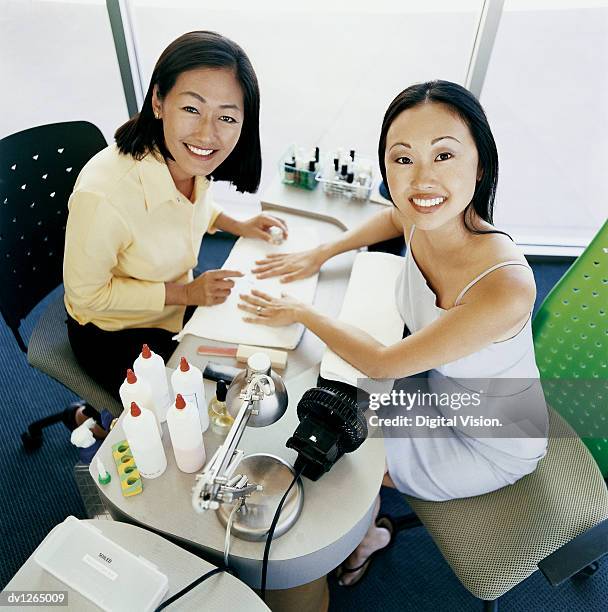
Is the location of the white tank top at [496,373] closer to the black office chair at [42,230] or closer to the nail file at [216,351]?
the nail file at [216,351]

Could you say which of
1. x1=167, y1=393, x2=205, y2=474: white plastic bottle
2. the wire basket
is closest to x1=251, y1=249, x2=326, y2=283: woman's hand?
the wire basket

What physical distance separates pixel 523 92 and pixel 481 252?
1.91 m

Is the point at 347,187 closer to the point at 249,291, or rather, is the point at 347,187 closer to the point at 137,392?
the point at 249,291

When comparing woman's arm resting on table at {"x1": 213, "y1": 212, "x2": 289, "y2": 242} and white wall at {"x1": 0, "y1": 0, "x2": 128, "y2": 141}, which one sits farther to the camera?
white wall at {"x1": 0, "y1": 0, "x2": 128, "y2": 141}

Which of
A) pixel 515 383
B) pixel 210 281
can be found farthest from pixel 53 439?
pixel 515 383

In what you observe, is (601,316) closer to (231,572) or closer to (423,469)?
(423,469)

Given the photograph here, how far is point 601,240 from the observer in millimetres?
1301

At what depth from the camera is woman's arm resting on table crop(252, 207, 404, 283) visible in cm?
159

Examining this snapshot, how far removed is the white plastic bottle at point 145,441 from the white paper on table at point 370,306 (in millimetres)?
414

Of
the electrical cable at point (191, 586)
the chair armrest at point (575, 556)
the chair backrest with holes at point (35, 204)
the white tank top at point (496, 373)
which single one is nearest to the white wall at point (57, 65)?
the chair backrest with holes at point (35, 204)

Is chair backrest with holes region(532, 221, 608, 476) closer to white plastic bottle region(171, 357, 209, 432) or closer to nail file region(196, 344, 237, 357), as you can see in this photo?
nail file region(196, 344, 237, 357)

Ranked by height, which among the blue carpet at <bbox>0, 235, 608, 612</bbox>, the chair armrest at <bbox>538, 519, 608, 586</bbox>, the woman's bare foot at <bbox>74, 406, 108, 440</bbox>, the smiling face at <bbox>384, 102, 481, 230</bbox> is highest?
the smiling face at <bbox>384, 102, 481, 230</bbox>

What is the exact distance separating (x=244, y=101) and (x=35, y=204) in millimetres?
697

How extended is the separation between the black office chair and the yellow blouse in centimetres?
13
